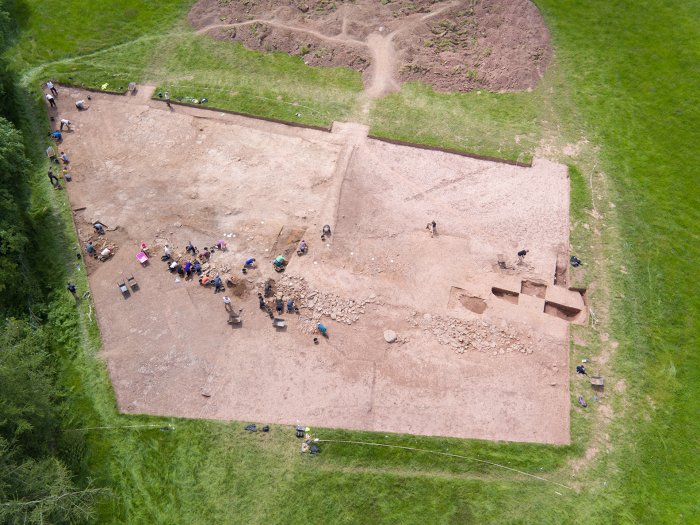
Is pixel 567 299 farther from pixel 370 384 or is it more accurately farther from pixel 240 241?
pixel 240 241

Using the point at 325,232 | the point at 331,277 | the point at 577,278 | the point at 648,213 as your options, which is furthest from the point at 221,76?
the point at 648,213

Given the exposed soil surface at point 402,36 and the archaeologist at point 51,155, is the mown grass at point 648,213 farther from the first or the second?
the archaeologist at point 51,155

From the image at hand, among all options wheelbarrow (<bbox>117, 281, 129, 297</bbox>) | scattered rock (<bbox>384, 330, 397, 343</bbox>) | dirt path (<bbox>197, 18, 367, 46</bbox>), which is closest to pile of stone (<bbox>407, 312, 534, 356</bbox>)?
scattered rock (<bbox>384, 330, 397, 343</bbox>)

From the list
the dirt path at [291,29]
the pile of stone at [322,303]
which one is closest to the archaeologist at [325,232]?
the pile of stone at [322,303]

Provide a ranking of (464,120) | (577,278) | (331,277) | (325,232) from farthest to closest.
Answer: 1. (464,120)
2. (325,232)
3. (577,278)
4. (331,277)

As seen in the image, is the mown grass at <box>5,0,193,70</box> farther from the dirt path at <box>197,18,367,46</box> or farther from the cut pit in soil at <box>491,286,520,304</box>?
the cut pit in soil at <box>491,286,520,304</box>

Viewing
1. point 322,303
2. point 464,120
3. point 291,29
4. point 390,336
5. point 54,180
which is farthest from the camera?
point 291,29

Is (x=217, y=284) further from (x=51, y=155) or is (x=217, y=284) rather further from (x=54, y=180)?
(x=51, y=155)
